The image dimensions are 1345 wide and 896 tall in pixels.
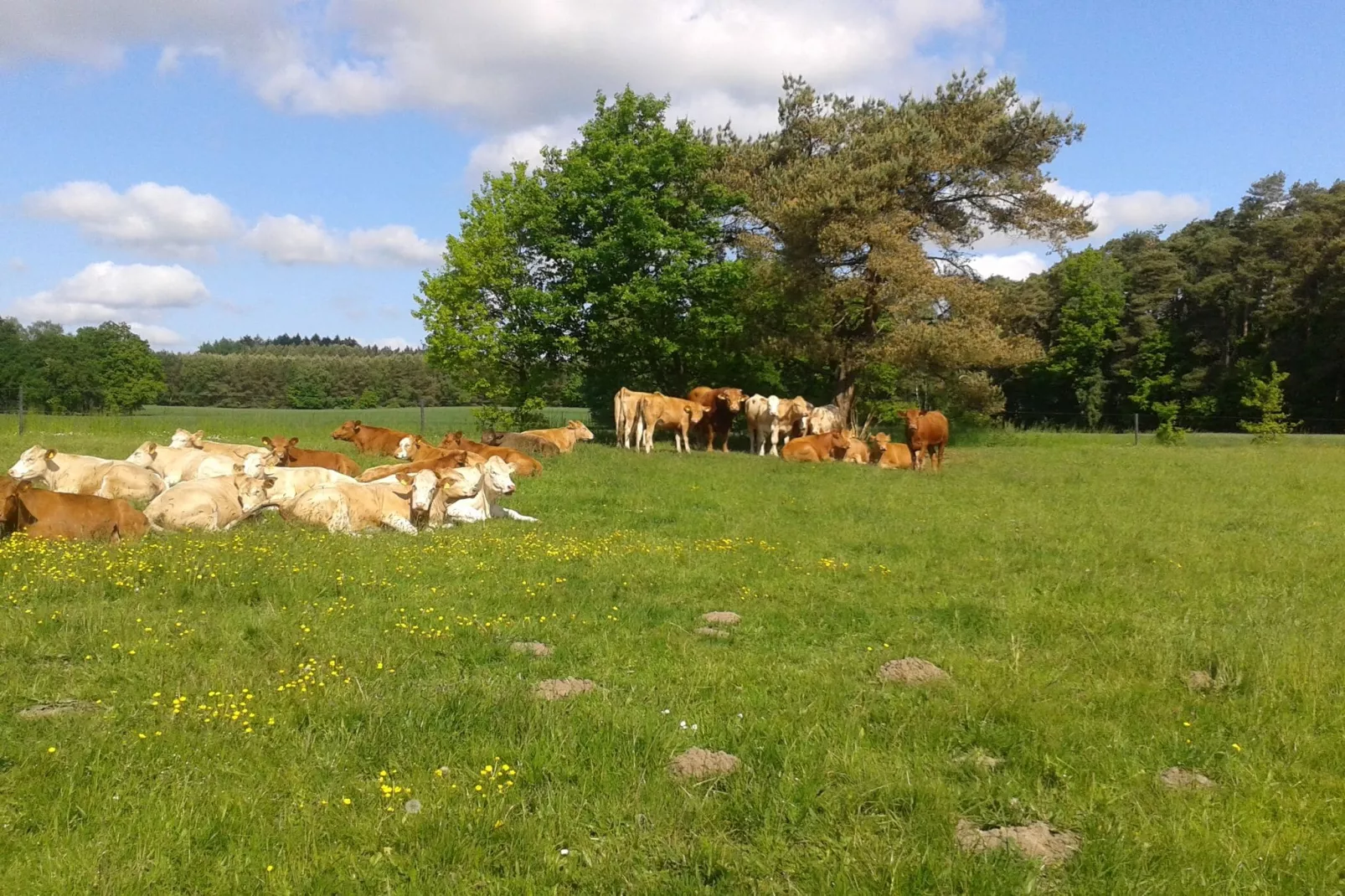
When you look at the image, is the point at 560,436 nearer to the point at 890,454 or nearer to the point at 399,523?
the point at 890,454

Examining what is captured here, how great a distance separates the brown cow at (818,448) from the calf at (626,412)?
4.71 meters

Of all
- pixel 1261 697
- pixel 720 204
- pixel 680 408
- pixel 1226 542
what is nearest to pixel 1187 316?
pixel 720 204

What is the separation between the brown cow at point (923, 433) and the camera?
23.1 m

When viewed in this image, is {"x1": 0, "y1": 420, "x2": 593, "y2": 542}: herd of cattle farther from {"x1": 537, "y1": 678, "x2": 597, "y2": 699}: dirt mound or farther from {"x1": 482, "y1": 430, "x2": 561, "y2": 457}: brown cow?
{"x1": 537, "y1": 678, "x2": 597, "y2": 699}: dirt mound

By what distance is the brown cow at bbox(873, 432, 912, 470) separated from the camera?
A: 2361 centimetres

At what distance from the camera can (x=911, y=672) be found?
6.28 metres

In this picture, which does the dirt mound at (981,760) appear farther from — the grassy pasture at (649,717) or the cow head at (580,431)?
the cow head at (580,431)

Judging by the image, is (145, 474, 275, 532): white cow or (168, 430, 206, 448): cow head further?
(168, 430, 206, 448): cow head

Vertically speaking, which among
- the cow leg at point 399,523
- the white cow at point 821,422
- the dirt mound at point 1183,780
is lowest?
the dirt mound at point 1183,780

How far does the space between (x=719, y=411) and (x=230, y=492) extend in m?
17.7

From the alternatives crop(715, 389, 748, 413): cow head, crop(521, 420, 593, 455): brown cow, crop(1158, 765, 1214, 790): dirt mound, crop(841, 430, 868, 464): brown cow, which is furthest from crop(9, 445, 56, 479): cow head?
crop(715, 389, 748, 413): cow head

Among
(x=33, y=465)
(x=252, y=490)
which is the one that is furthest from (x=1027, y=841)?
(x=33, y=465)

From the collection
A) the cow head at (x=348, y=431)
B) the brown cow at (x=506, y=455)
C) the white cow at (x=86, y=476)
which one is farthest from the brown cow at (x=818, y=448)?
the white cow at (x=86, y=476)

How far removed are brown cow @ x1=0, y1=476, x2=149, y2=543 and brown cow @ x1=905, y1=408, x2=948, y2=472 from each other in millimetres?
17533
